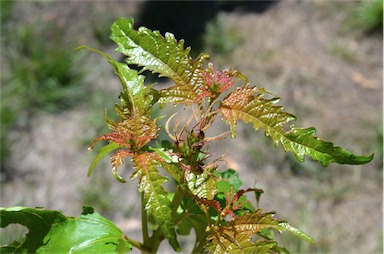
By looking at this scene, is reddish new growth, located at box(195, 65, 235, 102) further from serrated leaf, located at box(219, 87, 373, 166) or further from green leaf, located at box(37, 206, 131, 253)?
green leaf, located at box(37, 206, 131, 253)

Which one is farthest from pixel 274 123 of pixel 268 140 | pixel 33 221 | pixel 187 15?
pixel 187 15

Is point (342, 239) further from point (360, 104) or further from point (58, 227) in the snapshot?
point (58, 227)

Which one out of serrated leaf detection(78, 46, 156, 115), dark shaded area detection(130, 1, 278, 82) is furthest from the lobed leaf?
dark shaded area detection(130, 1, 278, 82)

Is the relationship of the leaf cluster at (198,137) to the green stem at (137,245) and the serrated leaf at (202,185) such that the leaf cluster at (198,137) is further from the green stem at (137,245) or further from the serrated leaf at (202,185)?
the green stem at (137,245)

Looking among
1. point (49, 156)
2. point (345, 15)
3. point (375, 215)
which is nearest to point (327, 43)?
point (345, 15)

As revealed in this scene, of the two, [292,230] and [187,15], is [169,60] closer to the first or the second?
[292,230]
